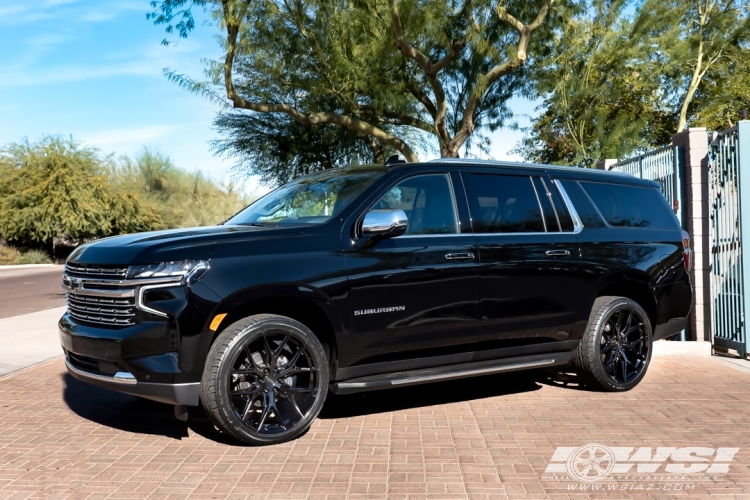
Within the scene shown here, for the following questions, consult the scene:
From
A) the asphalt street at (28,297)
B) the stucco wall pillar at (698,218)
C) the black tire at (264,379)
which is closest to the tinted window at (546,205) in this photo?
the black tire at (264,379)

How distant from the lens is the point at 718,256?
9.60 meters

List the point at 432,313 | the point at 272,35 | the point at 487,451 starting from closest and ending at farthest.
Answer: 1. the point at 487,451
2. the point at 432,313
3. the point at 272,35

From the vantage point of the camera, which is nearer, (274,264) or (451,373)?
(274,264)

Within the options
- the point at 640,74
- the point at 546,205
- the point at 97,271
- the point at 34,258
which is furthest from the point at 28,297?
the point at 34,258

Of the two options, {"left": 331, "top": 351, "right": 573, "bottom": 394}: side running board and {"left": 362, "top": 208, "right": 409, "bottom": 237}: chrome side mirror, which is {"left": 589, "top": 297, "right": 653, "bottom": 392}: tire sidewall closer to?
{"left": 331, "top": 351, "right": 573, "bottom": 394}: side running board

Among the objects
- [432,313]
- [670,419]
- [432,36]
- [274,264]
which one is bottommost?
[670,419]

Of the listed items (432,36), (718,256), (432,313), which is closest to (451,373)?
(432,313)

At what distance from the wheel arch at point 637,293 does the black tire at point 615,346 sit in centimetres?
17

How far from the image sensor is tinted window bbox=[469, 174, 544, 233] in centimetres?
668

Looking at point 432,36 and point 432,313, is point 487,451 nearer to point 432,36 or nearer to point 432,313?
point 432,313

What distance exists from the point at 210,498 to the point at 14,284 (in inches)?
1030

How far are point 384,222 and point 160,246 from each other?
1.59 m

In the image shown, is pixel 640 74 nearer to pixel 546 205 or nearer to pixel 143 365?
pixel 546 205

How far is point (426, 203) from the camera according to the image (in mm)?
6414
